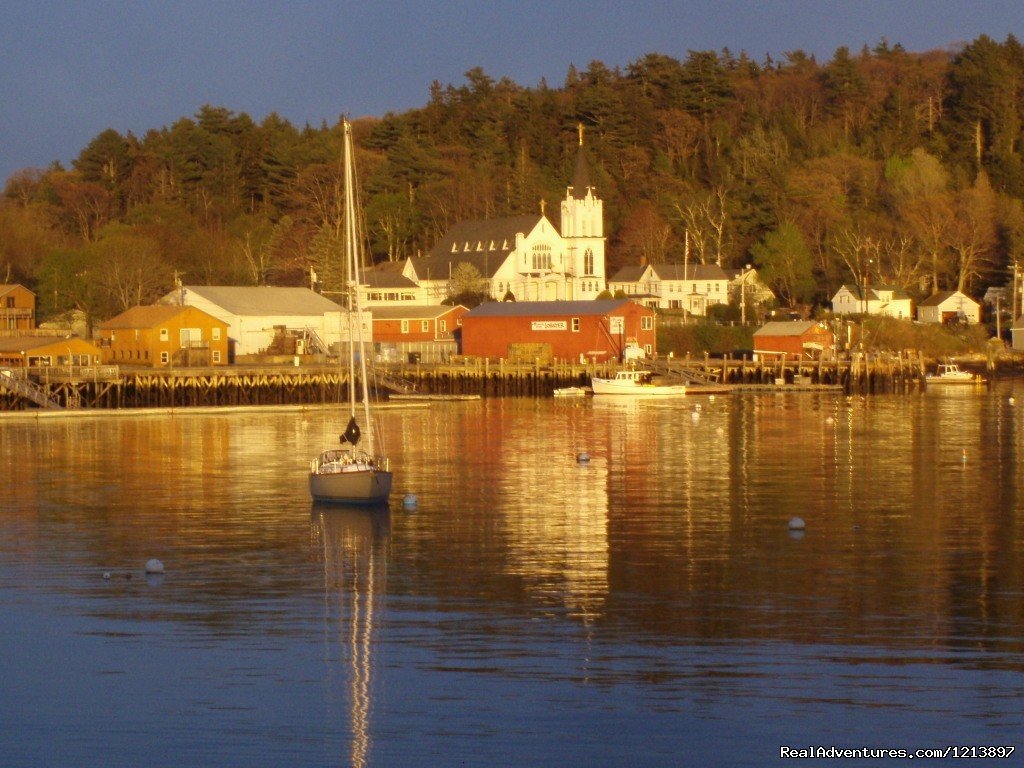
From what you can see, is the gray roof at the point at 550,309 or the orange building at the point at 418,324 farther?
the orange building at the point at 418,324

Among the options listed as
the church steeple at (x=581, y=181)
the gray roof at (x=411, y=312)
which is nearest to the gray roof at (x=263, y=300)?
the gray roof at (x=411, y=312)

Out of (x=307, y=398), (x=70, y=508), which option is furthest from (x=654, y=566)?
(x=307, y=398)

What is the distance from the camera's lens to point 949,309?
9662 cm

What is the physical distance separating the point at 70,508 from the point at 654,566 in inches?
607

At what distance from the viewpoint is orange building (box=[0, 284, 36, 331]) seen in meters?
87.3

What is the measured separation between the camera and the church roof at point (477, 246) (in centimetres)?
10088

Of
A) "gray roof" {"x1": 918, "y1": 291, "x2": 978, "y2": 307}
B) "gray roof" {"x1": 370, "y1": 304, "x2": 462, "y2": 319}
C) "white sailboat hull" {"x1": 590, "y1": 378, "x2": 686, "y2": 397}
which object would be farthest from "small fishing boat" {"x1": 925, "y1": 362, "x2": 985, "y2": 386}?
"gray roof" {"x1": 370, "y1": 304, "x2": 462, "y2": 319}

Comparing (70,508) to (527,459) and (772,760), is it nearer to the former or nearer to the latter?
(527,459)

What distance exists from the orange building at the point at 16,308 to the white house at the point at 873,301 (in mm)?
52919

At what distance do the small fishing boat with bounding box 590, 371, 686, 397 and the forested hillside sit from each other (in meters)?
26.6

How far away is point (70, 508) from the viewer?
33.1 m

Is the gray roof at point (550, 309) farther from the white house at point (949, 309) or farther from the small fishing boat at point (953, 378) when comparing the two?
the white house at point (949, 309)

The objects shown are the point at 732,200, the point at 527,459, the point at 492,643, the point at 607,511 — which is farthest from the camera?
the point at 732,200

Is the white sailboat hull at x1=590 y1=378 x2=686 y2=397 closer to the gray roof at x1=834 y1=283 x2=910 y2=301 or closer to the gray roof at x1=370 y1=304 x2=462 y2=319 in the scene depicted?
the gray roof at x1=370 y1=304 x2=462 y2=319
